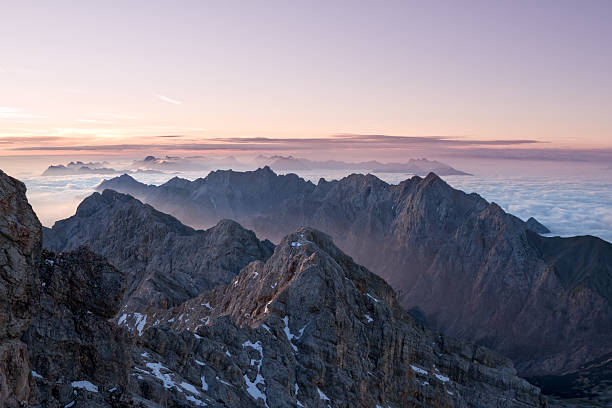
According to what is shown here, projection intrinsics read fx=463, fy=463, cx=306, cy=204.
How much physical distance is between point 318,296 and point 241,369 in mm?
26179

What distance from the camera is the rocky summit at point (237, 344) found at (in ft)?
119

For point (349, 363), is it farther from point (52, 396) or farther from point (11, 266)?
point (11, 266)

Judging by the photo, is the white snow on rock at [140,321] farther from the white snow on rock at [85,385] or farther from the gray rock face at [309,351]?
the white snow on rock at [85,385]

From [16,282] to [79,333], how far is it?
1041 centimetres

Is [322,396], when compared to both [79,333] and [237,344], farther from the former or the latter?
[79,333]

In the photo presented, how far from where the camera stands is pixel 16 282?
113 ft

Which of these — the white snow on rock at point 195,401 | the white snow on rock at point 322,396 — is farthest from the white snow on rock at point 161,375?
the white snow on rock at point 322,396

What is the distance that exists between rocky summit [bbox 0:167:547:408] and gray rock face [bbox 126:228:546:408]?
0.85ft

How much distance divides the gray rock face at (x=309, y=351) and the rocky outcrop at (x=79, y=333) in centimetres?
847

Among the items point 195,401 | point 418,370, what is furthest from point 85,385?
point 418,370

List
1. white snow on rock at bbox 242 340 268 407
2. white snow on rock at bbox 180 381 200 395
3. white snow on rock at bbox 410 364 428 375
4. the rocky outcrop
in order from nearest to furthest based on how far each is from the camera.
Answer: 1. the rocky outcrop
2. white snow on rock at bbox 180 381 200 395
3. white snow on rock at bbox 242 340 268 407
4. white snow on rock at bbox 410 364 428 375

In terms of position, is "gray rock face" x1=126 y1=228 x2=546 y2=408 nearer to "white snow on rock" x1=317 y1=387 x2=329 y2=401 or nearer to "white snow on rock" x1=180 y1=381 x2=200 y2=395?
"white snow on rock" x1=317 y1=387 x2=329 y2=401

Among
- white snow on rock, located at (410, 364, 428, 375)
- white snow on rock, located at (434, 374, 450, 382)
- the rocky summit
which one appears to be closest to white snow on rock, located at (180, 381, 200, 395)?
the rocky summit

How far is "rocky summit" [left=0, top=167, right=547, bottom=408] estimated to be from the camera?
119 ft
